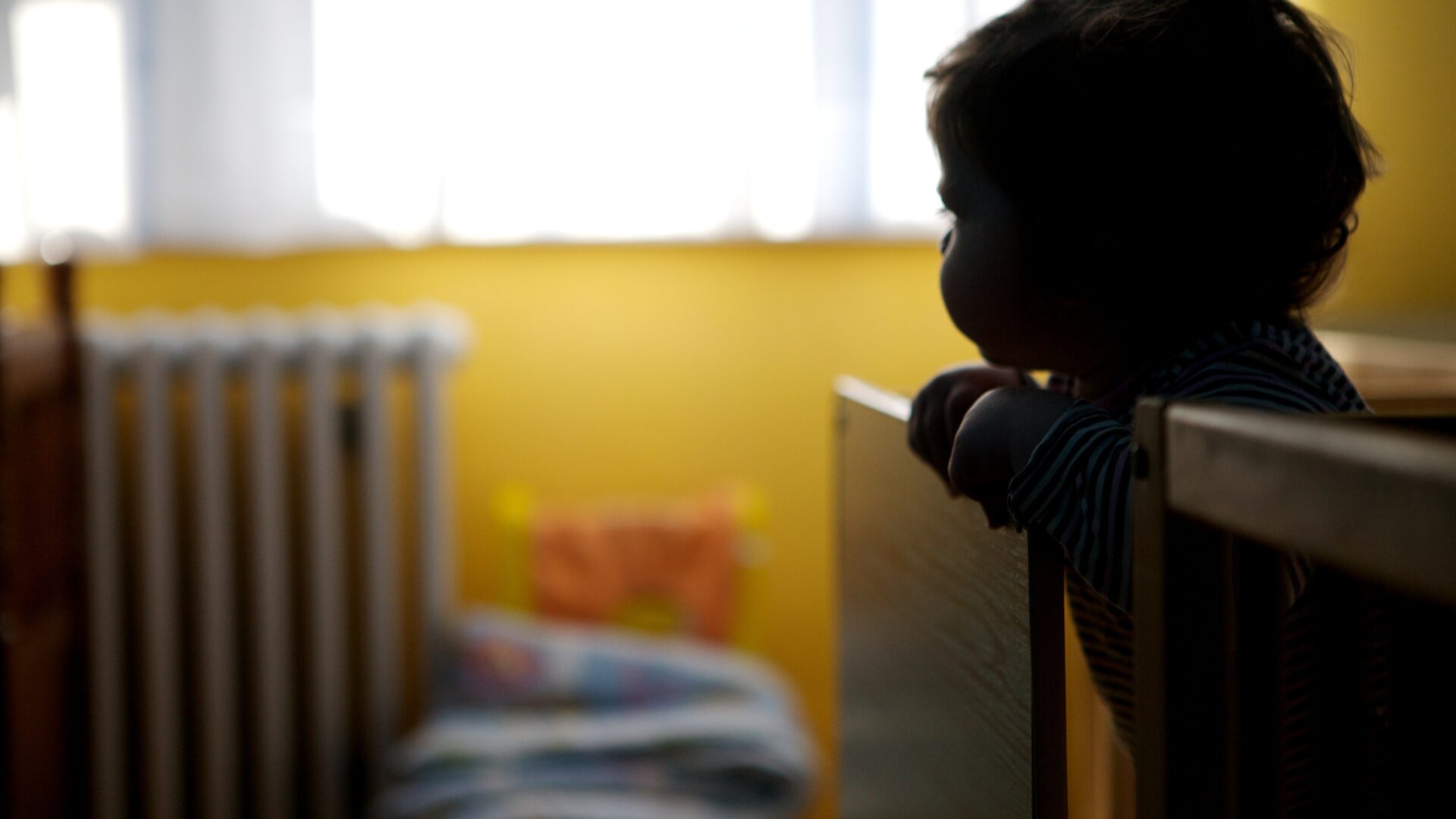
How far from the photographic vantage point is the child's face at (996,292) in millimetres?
540

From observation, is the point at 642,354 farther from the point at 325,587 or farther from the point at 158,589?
the point at 158,589

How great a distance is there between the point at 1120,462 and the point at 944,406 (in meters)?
0.15

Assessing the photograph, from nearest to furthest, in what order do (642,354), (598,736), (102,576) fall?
(598,736)
(102,576)
(642,354)

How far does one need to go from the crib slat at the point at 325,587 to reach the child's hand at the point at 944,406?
48.2 inches

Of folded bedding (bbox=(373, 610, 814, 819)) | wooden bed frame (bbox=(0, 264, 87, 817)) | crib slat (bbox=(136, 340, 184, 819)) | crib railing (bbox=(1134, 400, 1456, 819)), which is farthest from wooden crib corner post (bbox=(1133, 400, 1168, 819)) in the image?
crib slat (bbox=(136, 340, 184, 819))

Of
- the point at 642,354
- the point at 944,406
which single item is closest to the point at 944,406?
the point at 944,406

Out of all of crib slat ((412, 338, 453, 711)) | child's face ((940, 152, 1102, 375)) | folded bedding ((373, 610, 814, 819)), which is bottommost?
folded bedding ((373, 610, 814, 819))

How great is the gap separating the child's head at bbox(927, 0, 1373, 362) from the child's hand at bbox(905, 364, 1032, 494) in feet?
0.16

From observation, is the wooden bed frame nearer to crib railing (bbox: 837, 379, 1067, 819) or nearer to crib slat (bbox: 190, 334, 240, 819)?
crib slat (bbox: 190, 334, 240, 819)

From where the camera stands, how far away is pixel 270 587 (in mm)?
1671

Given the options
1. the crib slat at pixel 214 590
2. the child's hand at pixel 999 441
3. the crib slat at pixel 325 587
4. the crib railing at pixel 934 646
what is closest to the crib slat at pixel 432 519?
the crib slat at pixel 325 587

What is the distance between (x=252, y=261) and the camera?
187 centimetres

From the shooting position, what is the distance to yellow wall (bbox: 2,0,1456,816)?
1870mm

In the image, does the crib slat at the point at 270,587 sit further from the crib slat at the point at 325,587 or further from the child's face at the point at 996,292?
the child's face at the point at 996,292
